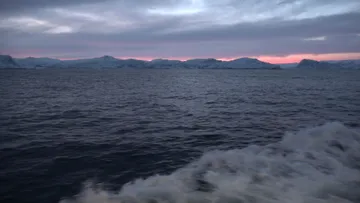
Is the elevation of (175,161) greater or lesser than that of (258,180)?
lesser

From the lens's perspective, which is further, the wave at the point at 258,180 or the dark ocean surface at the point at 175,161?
the dark ocean surface at the point at 175,161

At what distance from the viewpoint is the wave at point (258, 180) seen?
6836 millimetres

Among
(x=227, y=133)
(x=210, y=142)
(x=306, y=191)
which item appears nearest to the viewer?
(x=306, y=191)

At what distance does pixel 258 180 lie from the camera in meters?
7.82

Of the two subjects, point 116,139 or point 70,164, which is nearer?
point 70,164

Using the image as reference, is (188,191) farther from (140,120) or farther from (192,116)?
(192,116)

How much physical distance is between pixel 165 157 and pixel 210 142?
9.98ft

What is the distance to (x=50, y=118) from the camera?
17.7 meters

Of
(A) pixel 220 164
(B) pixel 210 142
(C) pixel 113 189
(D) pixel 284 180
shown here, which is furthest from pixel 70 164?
(D) pixel 284 180

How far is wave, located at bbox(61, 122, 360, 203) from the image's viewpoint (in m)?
6.84

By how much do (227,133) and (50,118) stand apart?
1232cm

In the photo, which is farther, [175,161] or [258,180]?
[175,161]

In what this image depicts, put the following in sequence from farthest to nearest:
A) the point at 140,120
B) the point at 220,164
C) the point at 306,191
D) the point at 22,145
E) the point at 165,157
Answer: the point at 140,120 < the point at 22,145 < the point at 165,157 < the point at 220,164 < the point at 306,191

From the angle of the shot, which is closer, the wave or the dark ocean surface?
the wave
